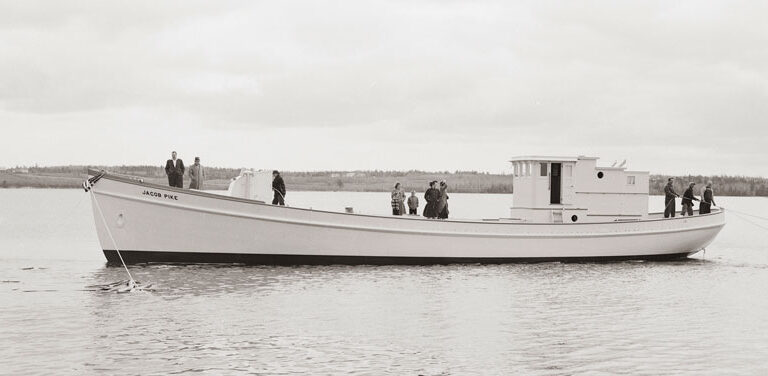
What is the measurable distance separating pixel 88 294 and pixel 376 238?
8.77 meters

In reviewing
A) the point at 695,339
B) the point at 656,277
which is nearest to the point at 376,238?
the point at 656,277

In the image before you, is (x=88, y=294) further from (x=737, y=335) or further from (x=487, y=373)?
(x=737, y=335)

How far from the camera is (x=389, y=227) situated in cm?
2662

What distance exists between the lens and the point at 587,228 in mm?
29141

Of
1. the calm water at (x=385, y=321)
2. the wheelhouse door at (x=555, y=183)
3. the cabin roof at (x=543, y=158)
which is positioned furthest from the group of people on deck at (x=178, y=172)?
the wheelhouse door at (x=555, y=183)

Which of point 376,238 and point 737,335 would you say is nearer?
point 737,335

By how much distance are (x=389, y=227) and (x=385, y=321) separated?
8.55 meters

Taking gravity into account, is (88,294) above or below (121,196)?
below

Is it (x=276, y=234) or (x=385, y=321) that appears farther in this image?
(x=276, y=234)

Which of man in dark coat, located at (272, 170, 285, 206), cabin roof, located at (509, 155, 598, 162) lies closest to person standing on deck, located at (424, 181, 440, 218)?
cabin roof, located at (509, 155, 598, 162)

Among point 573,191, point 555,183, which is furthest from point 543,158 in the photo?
point 573,191

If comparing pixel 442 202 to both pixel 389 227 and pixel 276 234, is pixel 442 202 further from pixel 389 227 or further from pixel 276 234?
pixel 276 234

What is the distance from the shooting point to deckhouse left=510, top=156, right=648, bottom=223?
1173 inches

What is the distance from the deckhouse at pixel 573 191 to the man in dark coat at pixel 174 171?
1092 centimetres
